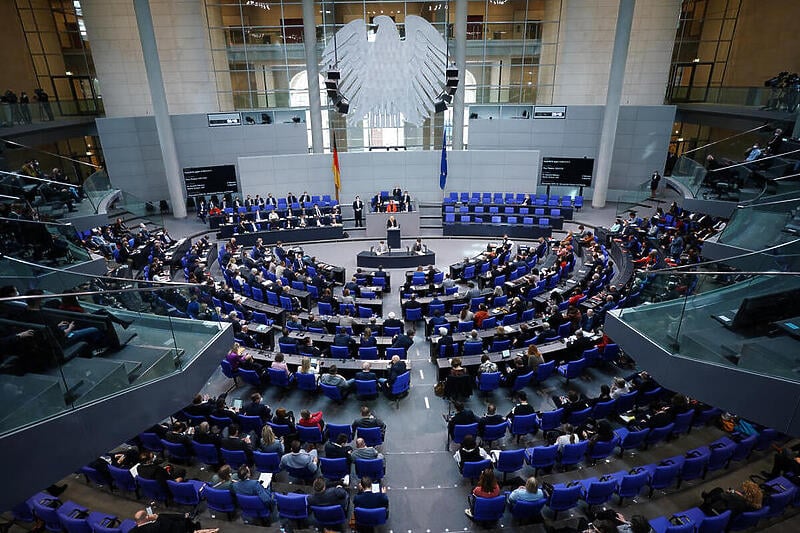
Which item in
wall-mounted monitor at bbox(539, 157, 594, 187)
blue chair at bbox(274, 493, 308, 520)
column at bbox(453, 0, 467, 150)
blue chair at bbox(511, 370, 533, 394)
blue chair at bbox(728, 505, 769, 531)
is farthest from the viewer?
wall-mounted monitor at bbox(539, 157, 594, 187)

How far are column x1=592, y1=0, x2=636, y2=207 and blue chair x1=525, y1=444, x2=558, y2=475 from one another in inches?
785

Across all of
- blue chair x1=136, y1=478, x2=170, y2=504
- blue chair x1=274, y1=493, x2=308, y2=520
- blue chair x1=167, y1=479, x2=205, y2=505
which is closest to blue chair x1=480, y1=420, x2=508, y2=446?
blue chair x1=274, y1=493, x2=308, y2=520

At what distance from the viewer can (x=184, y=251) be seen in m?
17.7

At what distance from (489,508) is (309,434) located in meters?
3.31

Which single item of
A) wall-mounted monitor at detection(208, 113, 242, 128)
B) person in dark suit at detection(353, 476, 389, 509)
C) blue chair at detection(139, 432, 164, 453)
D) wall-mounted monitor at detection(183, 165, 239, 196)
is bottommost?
A: blue chair at detection(139, 432, 164, 453)

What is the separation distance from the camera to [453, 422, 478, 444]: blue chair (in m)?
7.89

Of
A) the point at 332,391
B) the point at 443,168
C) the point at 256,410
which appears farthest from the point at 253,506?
the point at 443,168

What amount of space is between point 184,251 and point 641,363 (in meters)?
16.2

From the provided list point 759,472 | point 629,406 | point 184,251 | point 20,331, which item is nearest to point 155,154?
point 184,251

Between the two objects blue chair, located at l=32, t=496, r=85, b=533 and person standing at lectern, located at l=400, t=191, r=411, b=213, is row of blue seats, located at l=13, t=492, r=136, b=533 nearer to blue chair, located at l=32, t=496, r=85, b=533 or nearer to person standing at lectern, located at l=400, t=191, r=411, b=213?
blue chair, located at l=32, t=496, r=85, b=533

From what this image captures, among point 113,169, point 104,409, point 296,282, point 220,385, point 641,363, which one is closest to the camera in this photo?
point 104,409

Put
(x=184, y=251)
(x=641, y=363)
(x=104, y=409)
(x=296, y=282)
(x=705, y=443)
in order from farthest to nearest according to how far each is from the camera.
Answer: (x=184, y=251), (x=296, y=282), (x=705, y=443), (x=641, y=363), (x=104, y=409)

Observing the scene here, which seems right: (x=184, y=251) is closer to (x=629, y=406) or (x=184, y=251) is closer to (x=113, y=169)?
(x=113, y=169)

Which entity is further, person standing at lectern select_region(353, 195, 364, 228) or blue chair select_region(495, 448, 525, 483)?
person standing at lectern select_region(353, 195, 364, 228)
